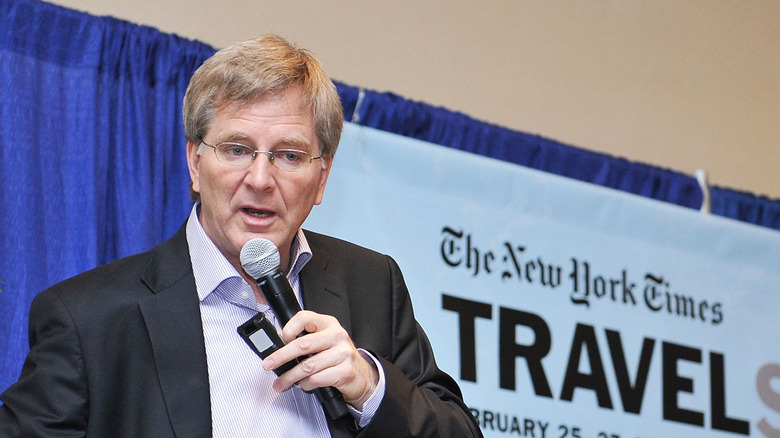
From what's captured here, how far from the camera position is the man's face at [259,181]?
1.91 meters

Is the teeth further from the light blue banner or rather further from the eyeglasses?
the light blue banner

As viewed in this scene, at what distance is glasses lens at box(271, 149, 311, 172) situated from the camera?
1971 millimetres

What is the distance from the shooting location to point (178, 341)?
72.4 inches

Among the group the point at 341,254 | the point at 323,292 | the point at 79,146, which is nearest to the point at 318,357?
the point at 323,292

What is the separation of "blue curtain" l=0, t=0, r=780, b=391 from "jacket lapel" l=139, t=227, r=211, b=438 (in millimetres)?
1055

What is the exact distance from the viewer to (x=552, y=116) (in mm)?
4375

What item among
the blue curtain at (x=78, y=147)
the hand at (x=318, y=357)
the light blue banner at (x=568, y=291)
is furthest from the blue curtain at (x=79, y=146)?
the hand at (x=318, y=357)

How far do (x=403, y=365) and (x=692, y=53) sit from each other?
10.5 feet

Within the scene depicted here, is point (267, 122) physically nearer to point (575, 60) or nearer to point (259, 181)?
point (259, 181)

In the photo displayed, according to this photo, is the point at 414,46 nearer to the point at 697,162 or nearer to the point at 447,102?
the point at 447,102

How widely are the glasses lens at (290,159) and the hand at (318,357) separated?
1.33 ft

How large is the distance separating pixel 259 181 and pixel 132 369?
0.40 metres

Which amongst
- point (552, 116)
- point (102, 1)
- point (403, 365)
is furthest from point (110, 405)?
point (552, 116)

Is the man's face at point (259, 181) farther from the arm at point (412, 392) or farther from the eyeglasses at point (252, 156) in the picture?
the arm at point (412, 392)
